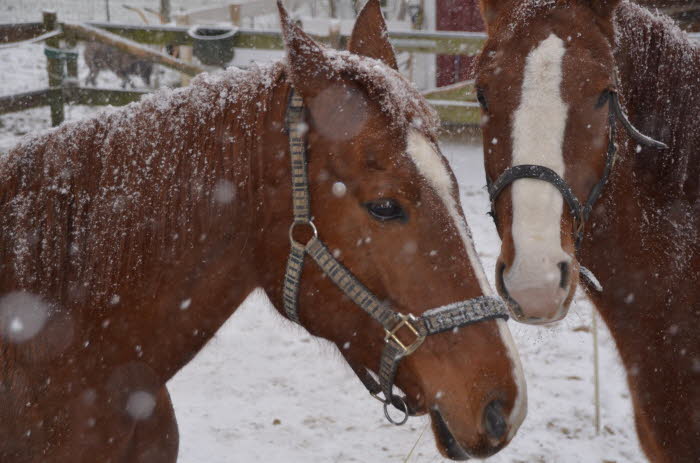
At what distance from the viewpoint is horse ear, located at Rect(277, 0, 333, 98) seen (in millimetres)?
1617

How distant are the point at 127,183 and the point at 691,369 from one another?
79.6 inches

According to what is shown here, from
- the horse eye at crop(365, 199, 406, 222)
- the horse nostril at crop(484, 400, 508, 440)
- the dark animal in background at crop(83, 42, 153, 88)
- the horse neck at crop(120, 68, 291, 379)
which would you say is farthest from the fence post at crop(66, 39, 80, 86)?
the horse nostril at crop(484, 400, 508, 440)

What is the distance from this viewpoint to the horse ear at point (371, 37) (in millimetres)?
1984

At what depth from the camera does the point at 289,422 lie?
3977mm

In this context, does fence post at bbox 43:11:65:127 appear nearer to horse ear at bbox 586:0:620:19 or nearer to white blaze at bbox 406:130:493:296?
horse ear at bbox 586:0:620:19

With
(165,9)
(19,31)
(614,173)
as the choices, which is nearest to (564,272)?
(614,173)

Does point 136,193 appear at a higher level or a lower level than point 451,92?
higher

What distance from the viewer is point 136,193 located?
171 cm

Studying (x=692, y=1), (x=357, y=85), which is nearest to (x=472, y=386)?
(x=357, y=85)

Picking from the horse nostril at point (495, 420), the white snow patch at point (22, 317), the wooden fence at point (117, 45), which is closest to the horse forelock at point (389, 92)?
the horse nostril at point (495, 420)

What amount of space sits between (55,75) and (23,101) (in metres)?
0.65

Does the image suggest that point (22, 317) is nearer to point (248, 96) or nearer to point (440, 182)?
point (248, 96)

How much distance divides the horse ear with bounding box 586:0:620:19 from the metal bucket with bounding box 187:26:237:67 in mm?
6822

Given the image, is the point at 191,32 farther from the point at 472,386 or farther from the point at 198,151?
the point at 472,386
